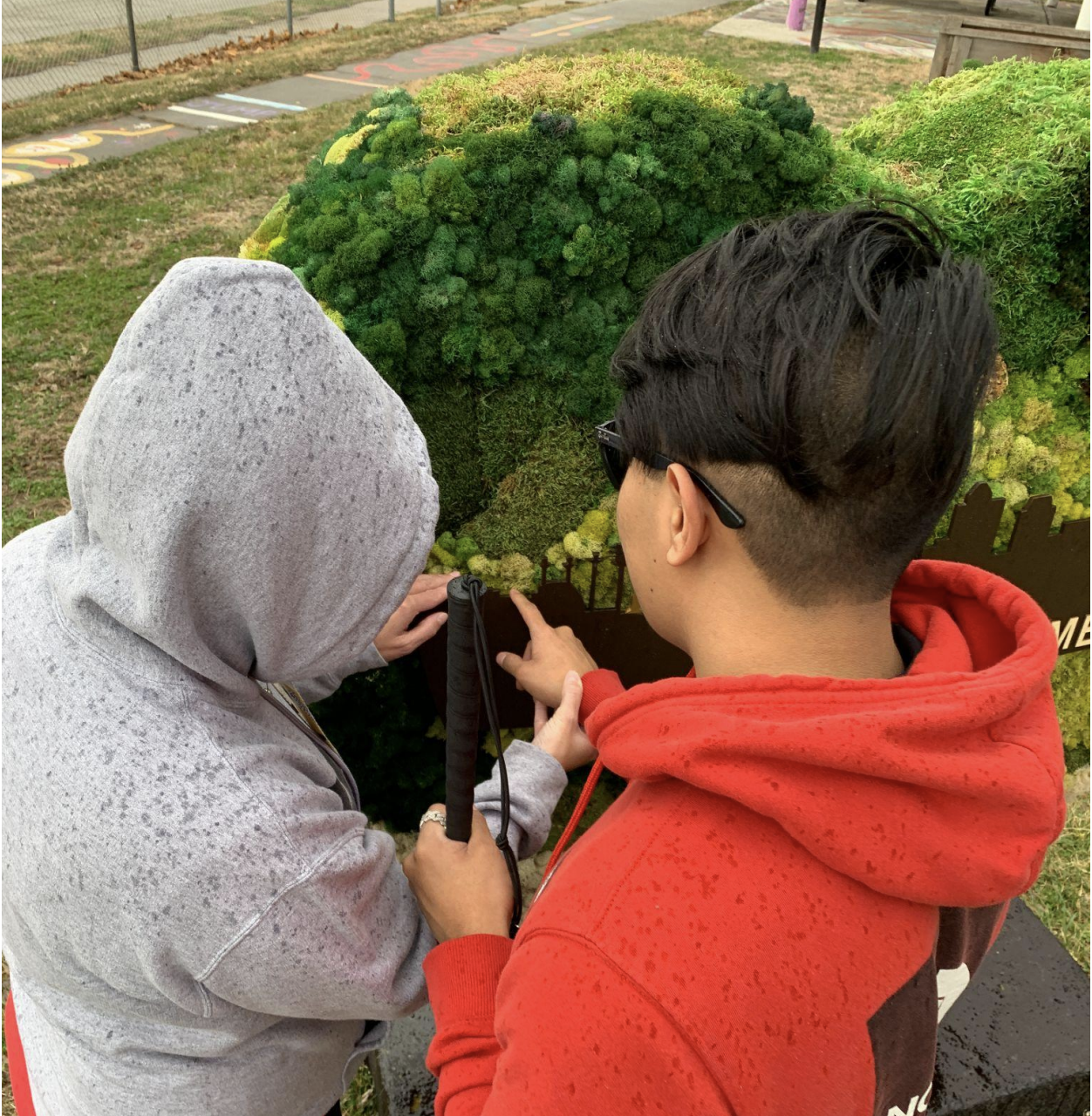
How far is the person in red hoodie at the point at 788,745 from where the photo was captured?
915 millimetres

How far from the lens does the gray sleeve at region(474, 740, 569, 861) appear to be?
1.56m

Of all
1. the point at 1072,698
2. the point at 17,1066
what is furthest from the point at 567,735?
the point at 1072,698

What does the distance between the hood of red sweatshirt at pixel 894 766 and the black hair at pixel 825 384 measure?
0.17 metres

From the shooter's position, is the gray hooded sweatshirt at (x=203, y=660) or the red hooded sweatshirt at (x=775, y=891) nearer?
the red hooded sweatshirt at (x=775, y=891)

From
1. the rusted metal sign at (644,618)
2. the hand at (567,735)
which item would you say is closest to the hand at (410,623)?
the rusted metal sign at (644,618)

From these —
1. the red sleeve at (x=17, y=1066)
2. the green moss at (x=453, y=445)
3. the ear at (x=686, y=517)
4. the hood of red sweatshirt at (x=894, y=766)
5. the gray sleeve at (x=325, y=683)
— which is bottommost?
the red sleeve at (x=17, y=1066)

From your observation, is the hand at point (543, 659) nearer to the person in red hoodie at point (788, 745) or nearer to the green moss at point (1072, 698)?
the person in red hoodie at point (788, 745)

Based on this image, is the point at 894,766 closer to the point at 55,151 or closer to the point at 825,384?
the point at 825,384

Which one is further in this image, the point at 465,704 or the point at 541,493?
the point at 541,493

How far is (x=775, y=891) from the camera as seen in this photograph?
37.4 inches

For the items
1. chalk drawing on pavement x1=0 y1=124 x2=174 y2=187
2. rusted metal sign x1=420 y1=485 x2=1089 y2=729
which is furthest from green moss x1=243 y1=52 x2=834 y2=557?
chalk drawing on pavement x1=0 y1=124 x2=174 y2=187

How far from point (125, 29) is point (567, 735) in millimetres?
15207

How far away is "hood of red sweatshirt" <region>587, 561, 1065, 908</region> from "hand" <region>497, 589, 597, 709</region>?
35.7 inches

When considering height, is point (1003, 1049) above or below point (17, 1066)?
below
